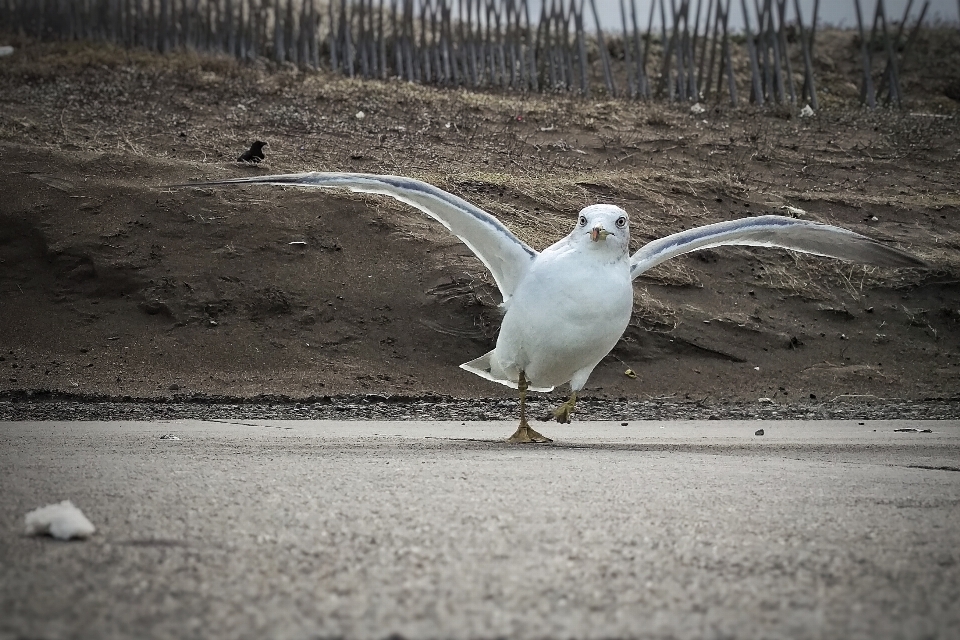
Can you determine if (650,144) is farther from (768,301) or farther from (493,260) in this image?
(493,260)

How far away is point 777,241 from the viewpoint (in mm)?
8320

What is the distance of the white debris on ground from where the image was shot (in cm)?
307

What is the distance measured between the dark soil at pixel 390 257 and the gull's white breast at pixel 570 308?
3.18 m

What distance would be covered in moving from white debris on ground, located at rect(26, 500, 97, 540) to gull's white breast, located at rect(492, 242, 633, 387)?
4518 mm

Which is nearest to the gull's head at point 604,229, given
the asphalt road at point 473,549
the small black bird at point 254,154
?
the asphalt road at point 473,549

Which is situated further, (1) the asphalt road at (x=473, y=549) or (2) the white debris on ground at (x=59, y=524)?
(2) the white debris on ground at (x=59, y=524)

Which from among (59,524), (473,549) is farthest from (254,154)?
(473,549)

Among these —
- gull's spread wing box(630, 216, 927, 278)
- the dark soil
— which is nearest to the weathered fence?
the dark soil

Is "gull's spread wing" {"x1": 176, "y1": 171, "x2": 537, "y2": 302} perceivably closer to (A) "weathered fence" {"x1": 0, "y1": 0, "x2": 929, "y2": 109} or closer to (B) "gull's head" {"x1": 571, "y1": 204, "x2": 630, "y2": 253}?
(B) "gull's head" {"x1": 571, "y1": 204, "x2": 630, "y2": 253}

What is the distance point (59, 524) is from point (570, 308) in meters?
4.61

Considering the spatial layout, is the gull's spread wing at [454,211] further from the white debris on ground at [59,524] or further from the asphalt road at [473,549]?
the white debris on ground at [59,524]

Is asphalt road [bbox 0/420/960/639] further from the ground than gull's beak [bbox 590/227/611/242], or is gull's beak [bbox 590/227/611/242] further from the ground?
gull's beak [bbox 590/227/611/242]

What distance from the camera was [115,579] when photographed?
2.66m

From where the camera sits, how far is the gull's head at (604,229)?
7.25 meters
